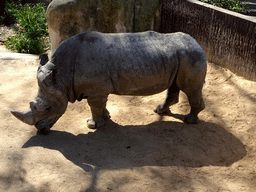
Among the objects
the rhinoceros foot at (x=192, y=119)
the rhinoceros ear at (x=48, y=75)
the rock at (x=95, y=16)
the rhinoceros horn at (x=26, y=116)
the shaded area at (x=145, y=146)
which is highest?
the rock at (x=95, y=16)

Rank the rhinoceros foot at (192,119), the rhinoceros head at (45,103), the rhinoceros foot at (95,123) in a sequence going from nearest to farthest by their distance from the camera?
the rhinoceros head at (45,103) < the rhinoceros foot at (95,123) < the rhinoceros foot at (192,119)

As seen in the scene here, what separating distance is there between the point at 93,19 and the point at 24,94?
226 centimetres

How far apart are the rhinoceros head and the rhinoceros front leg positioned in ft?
1.26

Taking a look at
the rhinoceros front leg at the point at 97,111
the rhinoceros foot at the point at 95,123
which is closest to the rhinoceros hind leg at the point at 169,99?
the rhinoceros front leg at the point at 97,111

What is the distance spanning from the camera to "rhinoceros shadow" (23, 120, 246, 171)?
3588 mm

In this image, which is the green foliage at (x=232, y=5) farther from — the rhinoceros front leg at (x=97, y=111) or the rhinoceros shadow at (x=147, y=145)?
the rhinoceros front leg at (x=97, y=111)

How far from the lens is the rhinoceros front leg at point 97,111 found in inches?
153

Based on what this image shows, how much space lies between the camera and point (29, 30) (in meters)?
8.13

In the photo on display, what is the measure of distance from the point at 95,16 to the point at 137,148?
3527 mm

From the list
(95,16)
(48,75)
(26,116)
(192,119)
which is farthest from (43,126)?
(95,16)

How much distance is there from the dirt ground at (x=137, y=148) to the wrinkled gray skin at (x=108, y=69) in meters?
Answer: 0.44

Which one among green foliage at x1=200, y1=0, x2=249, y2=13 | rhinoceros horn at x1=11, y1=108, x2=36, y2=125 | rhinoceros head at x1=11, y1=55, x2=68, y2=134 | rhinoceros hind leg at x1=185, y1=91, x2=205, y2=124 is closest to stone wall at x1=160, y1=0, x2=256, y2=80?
green foliage at x1=200, y1=0, x2=249, y2=13

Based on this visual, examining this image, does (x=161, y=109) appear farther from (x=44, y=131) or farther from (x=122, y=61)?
(x=44, y=131)

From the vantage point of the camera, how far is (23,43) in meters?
7.66
